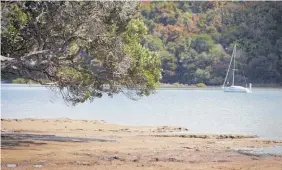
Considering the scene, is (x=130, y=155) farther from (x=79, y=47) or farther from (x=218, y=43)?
(x=218, y=43)

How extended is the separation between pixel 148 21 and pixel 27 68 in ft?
313

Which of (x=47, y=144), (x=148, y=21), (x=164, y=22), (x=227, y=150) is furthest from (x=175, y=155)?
(x=164, y=22)

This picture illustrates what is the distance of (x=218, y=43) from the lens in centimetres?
12194

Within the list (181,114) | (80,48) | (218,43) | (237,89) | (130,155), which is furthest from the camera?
(218,43)

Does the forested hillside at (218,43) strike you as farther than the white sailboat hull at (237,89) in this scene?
Yes

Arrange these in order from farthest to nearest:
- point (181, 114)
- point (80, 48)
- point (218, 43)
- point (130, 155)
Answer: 1. point (218, 43)
2. point (181, 114)
3. point (80, 48)
4. point (130, 155)

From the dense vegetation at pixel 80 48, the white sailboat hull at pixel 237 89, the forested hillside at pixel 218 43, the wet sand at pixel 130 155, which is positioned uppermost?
the forested hillside at pixel 218 43

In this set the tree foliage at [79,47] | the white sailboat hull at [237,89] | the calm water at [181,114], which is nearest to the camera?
the tree foliage at [79,47]

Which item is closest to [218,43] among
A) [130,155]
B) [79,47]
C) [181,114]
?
[181,114]

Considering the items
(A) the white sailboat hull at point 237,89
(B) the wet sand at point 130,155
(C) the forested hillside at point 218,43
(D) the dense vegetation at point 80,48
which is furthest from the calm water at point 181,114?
(C) the forested hillside at point 218,43

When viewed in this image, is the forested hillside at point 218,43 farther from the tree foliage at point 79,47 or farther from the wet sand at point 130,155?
the tree foliage at point 79,47

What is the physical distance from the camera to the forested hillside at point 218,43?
358 ft

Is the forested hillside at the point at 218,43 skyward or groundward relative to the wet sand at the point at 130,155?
skyward

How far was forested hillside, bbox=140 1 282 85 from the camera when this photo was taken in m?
109
